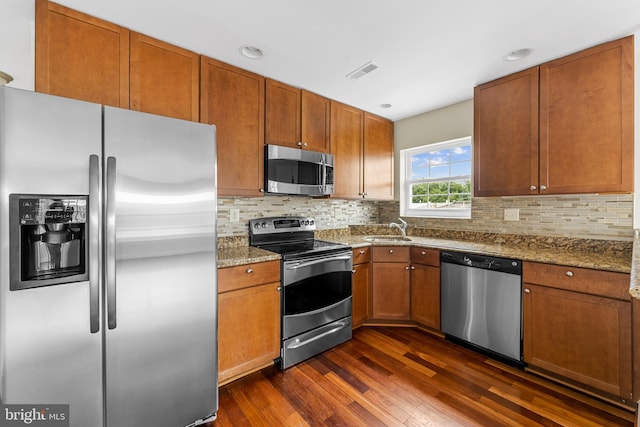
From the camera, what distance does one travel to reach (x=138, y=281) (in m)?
1.39

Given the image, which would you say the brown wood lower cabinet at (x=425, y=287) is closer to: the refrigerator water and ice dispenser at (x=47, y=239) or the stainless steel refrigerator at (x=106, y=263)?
the stainless steel refrigerator at (x=106, y=263)

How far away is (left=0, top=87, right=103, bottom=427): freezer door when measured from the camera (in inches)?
43.8

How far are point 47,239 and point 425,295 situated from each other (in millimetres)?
2779

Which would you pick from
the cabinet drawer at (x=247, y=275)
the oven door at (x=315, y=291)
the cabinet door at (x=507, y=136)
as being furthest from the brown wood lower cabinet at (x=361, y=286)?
the cabinet door at (x=507, y=136)

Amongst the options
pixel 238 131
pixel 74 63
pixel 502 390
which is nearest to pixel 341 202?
pixel 238 131

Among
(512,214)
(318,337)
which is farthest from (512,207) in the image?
(318,337)

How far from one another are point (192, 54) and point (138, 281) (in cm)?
163

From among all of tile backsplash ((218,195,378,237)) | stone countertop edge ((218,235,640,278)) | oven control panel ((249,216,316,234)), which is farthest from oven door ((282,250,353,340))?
tile backsplash ((218,195,378,237))

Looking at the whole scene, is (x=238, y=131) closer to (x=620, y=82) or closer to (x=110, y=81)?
(x=110, y=81)

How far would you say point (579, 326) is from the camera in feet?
Result: 6.10

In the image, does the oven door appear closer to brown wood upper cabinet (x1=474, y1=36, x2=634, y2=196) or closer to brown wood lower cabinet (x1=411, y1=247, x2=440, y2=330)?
brown wood lower cabinet (x1=411, y1=247, x2=440, y2=330)

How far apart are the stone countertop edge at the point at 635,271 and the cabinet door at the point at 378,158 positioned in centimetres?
214

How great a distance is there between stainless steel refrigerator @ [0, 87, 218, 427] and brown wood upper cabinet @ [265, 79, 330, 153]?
3.18 ft

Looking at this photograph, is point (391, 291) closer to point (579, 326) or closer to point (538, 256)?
point (538, 256)
